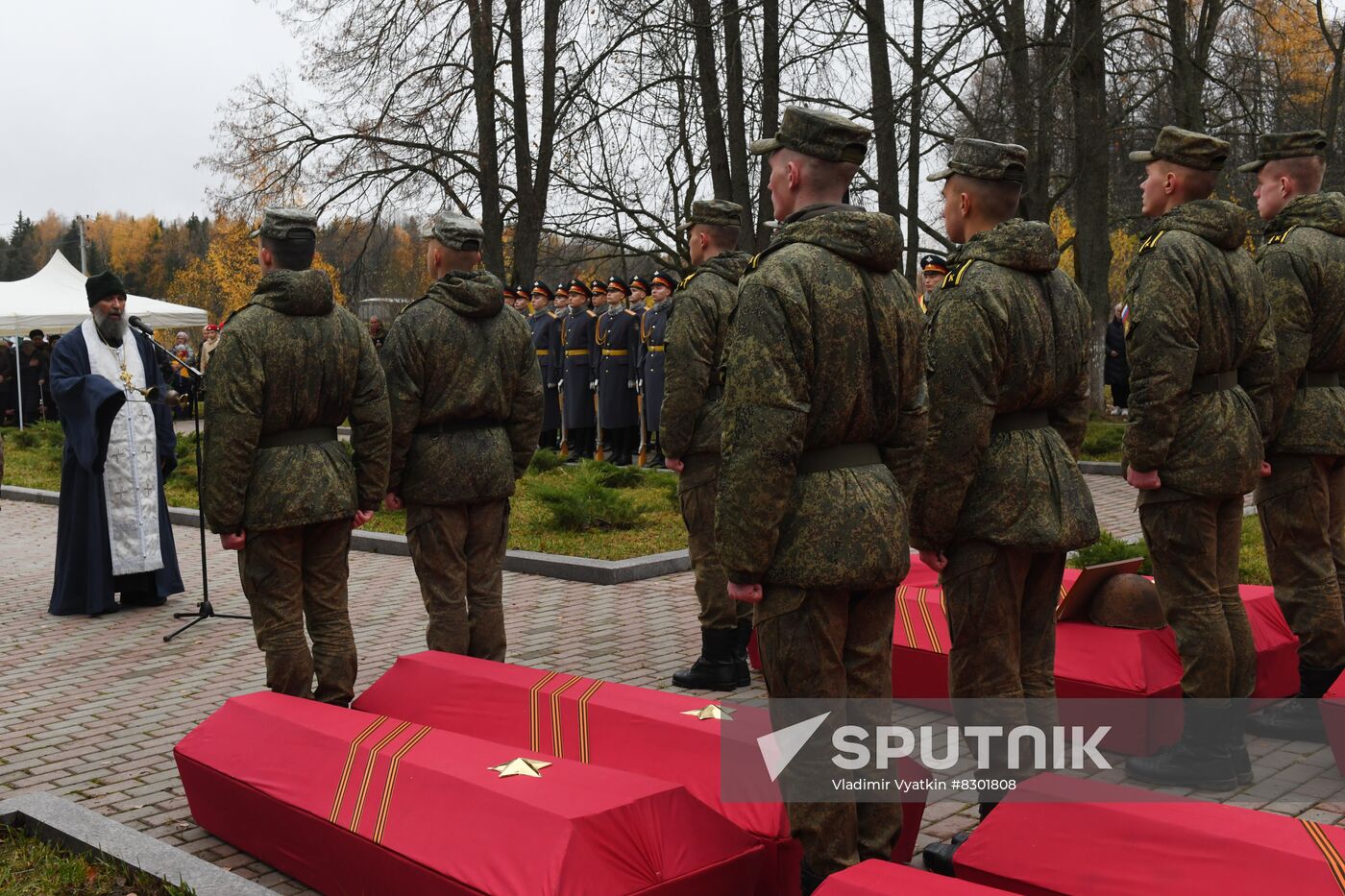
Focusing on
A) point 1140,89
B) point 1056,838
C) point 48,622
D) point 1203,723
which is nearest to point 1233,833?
point 1056,838

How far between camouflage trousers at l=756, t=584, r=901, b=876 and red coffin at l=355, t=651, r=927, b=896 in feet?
0.64

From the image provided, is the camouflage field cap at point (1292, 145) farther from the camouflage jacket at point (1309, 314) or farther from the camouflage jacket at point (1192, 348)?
the camouflage jacket at point (1192, 348)

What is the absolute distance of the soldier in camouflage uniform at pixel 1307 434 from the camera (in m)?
5.83

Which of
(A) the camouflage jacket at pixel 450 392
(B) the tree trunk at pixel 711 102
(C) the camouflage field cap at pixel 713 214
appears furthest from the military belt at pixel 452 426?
(B) the tree trunk at pixel 711 102

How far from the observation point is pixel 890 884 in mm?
3266

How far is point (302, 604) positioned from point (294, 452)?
691 millimetres

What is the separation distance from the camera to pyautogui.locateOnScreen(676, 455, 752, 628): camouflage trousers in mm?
6715

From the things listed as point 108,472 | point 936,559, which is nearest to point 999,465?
point 936,559

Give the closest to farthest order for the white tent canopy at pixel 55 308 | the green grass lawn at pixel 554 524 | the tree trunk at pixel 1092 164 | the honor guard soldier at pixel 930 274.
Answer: the green grass lawn at pixel 554 524
the honor guard soldier at pixel 930 274
the tree trunk at pixel 1092 164
the white tent canopy at pixel 55 308

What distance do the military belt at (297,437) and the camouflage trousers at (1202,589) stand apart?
11.1 ft

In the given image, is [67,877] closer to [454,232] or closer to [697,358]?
[454,232]

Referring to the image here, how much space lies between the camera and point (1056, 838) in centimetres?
357

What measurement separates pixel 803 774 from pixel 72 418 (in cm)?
714

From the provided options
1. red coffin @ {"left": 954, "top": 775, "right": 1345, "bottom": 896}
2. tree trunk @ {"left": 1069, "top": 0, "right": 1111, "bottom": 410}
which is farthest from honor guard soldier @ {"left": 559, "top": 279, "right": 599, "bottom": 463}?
red coffin @ {"left": 954, "top": 775, "right": 1345, "bottom": 896}
